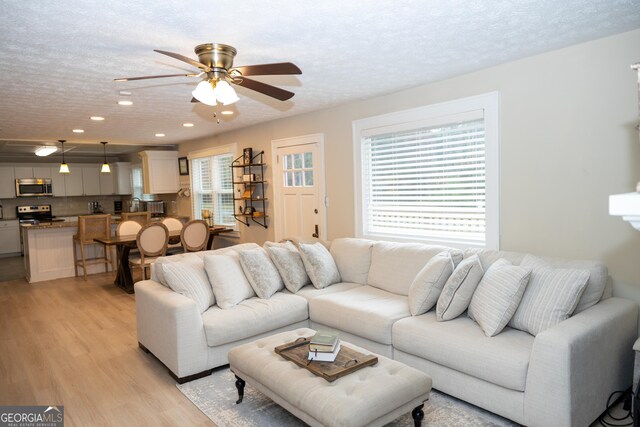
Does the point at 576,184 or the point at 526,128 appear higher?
the point at 526,128

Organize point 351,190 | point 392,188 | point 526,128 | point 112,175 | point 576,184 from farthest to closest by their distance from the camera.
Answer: point 112,175, point 351,190, point 392,188, point 526,128, point 576,184

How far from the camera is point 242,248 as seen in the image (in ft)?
13.8

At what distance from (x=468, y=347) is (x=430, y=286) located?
609mm

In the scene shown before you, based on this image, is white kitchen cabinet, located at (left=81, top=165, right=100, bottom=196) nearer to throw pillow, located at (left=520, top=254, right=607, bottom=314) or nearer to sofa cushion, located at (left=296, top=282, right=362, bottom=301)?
sofa cushion, located at (left=296, top=282, right=362, bottom=301)

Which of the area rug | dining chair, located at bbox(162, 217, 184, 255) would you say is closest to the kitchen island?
dining chair, located at bbox(162, 217, 184, 255)

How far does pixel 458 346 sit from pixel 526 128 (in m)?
1.83

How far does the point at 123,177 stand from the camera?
11008mm

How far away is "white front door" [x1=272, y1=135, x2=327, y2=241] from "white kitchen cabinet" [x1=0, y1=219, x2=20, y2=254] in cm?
767

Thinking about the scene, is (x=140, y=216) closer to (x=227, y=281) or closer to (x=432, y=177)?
(x=227, y=281)

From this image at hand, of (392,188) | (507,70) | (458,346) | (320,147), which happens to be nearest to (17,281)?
(320,147)

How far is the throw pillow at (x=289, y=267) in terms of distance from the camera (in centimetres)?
395

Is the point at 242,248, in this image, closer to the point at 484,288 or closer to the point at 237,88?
the point at 237,88

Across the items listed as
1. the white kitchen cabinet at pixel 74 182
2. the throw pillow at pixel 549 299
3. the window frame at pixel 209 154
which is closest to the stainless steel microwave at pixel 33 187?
the white kitchen cabinet at pixel 74 182

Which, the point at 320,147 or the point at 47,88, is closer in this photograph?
the point at 47,88
